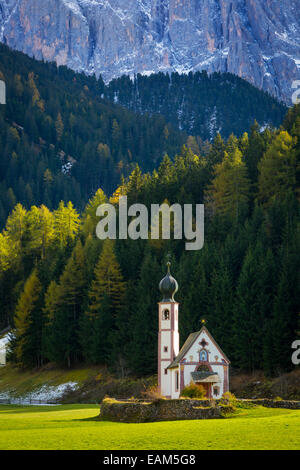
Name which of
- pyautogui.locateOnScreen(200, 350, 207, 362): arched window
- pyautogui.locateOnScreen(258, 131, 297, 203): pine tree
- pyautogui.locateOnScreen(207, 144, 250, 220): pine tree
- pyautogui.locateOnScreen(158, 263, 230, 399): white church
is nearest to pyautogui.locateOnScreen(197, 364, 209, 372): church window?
pyautogui.locateOnScreen(158, 263, 230, 399): white church

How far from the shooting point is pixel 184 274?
81.2 meters

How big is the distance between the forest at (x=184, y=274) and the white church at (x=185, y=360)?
20.7 ft

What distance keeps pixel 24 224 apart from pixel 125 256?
29611mm

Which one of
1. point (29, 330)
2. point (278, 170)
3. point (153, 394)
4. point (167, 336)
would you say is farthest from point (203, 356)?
point (29, 330)

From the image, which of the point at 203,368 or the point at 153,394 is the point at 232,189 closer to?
the point at 203,368

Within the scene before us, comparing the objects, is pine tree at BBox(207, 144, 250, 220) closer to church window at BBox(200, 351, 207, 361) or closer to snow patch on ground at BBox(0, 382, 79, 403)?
snow patch on ground at BBox(0, 382, 79, 403)

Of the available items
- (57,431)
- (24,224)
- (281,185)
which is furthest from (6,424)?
(24,224)

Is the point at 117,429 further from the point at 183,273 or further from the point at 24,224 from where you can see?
the point at 24,224

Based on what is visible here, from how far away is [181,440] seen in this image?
31891 millimetres

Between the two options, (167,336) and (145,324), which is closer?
(167,336)

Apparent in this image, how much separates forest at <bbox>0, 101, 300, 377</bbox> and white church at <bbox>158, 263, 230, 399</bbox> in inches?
249

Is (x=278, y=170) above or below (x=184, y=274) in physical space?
above

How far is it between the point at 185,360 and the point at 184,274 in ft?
66.0

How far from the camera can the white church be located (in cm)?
6156
